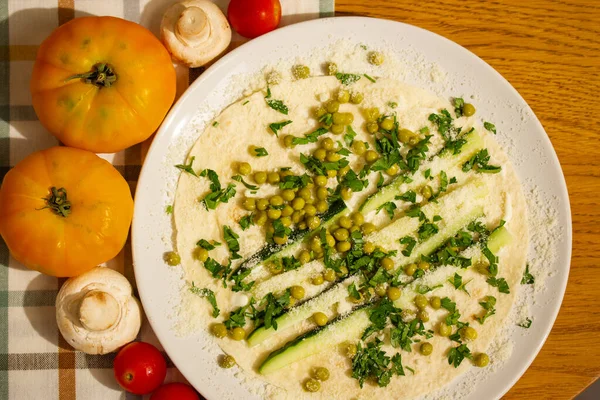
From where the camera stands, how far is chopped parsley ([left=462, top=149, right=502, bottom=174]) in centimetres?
348

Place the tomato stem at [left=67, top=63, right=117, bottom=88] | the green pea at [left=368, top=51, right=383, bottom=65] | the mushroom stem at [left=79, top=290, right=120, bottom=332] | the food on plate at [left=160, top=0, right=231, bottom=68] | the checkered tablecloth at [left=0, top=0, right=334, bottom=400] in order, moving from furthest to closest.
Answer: the checkered tablecloth at [left=0, top=0, right=334, bottom=400] < the green pea at [left=368, top=51, right=383, bottom=65] < the food on plate at [left=160, top=0, right=231, bottom=68] < the mushroom stem at [left=79, top=290, right=120, bottom=332] < the tomato stem at [left=67, top=63, right=117, bottom=88]

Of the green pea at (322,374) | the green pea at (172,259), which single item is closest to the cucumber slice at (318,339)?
the green pea at (322,374)

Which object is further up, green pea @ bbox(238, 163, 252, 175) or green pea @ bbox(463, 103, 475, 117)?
green pea @ bbox(463, 103, 475, 117)

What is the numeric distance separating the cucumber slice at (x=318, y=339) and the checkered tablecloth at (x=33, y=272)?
27.8 inches

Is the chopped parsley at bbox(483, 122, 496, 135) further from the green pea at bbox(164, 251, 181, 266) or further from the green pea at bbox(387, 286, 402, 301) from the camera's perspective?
the green pea at bbox(164, 251, 181, 266)

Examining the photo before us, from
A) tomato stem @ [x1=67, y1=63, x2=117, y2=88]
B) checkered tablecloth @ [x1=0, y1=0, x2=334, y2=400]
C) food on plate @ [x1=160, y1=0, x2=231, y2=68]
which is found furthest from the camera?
checkered tablecloth @ [x1=0, y1=0, x2=334, y2=400]

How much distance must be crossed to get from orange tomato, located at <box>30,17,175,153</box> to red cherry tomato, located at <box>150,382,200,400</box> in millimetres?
1550

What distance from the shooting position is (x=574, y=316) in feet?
A: 12.0

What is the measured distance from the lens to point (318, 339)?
134 inches

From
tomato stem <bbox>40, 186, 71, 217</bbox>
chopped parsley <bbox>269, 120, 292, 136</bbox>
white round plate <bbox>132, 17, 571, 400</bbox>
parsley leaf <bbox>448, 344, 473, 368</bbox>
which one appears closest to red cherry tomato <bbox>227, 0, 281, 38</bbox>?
white round plate <bbox>132, 17, 571, 400</bbox>

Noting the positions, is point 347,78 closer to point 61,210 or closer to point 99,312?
point 61,210

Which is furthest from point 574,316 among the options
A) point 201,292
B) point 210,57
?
point 210,57

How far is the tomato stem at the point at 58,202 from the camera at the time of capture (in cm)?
301

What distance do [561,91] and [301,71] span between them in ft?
5.68
